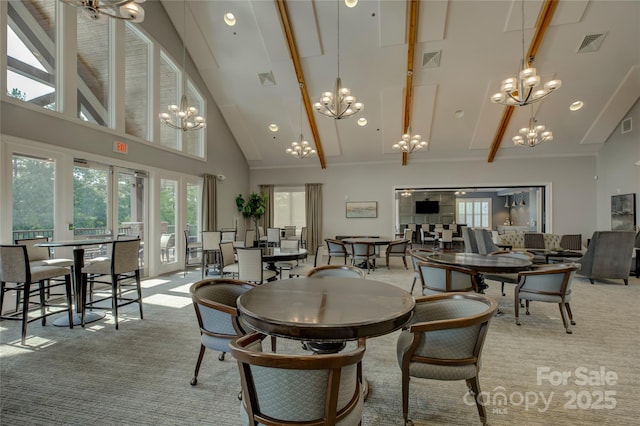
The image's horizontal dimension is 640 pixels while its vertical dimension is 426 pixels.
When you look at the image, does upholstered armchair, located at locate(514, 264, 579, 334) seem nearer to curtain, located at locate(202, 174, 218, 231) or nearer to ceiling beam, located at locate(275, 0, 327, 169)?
ceiling beam, located at locate(275, 0, 327, 169)

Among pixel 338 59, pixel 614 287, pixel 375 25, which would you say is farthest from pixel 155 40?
pixel 614 287

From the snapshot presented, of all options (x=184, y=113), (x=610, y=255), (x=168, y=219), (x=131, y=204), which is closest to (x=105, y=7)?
(x=184, y=113)

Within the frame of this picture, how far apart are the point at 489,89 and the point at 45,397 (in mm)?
9229

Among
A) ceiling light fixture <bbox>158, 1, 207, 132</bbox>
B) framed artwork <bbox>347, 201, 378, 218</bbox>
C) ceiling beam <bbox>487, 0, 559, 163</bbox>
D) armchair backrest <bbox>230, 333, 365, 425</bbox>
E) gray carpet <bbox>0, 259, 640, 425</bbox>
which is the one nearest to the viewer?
armchair backrest <bbox>230, 333, 365, 425</bbox>

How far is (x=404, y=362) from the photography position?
184 cm

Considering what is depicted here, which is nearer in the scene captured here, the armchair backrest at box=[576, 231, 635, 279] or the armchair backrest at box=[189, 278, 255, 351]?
the armchair backrest at box=[189, 278, 255, 351]

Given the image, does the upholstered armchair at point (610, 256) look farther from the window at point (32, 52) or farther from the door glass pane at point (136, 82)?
the window at point (32, 52)

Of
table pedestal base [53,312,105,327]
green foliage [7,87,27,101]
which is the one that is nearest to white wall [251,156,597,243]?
green foliage [7,87,27,101]

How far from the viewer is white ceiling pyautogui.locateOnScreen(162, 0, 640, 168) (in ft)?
19.6

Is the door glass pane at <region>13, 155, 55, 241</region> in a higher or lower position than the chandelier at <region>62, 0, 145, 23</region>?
lower

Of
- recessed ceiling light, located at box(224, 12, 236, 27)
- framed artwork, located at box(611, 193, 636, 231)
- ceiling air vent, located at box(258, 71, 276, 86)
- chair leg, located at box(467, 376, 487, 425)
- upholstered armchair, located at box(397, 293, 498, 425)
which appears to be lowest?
chair leg, located at box(467, 376, 487, 425)

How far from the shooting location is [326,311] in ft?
5.40

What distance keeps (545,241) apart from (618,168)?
2811 mm

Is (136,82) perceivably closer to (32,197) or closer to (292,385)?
(32,197)
